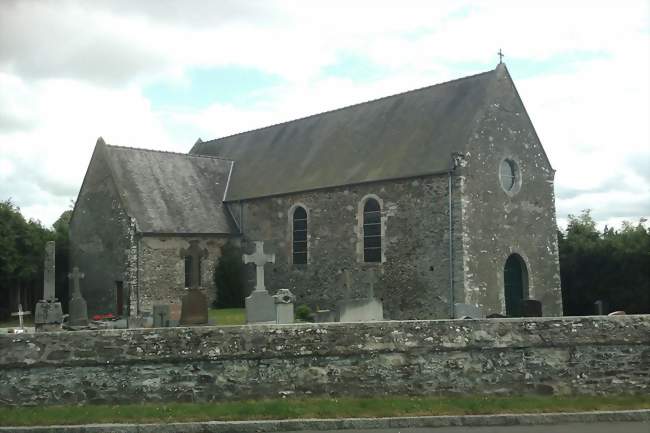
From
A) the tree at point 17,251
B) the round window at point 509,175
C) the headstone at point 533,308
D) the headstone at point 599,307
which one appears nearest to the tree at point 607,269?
the headstone at point 599,307

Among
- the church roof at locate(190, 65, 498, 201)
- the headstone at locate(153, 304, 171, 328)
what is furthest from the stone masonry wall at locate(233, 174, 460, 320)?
the headstone at locate(153, 304, 171, 328)

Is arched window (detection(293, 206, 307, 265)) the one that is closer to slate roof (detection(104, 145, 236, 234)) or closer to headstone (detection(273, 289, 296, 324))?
slate roof (detection(104, 145, 236, 234))

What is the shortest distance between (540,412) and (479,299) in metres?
13.4

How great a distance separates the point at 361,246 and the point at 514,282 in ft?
20.1

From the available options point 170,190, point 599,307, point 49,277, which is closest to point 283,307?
point 49,277

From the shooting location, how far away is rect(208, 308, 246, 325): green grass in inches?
873

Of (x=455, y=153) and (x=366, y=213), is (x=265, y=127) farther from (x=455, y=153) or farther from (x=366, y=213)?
(x=455, y=153)

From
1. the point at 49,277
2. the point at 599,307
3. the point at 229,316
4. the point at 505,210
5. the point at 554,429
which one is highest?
the point at 505,210

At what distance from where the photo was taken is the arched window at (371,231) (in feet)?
83.4

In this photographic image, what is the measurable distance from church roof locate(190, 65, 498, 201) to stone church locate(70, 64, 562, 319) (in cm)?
8

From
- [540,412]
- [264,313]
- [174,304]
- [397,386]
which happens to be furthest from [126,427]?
[174,304]

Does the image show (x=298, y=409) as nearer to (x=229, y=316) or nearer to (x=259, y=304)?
(x=259, y=304)

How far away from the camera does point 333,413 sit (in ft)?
31.7

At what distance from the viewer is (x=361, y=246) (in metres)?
25.9
